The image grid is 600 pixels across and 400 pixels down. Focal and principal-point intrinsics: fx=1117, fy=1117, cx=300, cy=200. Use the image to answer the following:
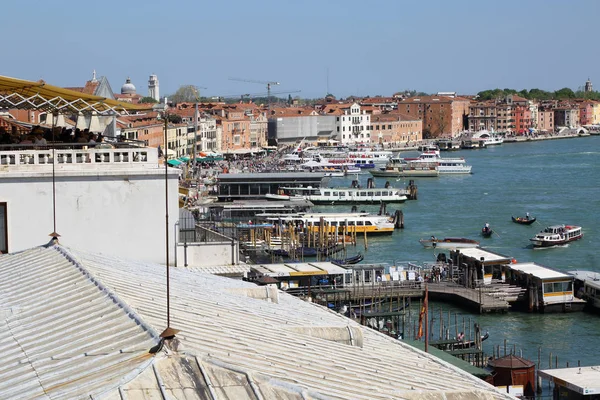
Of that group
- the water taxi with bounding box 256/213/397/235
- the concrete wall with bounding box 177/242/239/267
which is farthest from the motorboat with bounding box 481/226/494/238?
the concrete wall with bounding box 177/242/239/267

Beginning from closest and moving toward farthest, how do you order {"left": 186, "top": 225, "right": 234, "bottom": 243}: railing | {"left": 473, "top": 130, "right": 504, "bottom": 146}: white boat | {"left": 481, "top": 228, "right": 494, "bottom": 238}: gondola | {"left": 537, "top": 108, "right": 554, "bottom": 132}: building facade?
1. {"left": 186, "top": 225, "right": 234, "bottom": 243}: railing
2. {"left": 481, "top": 228, "right": 494, "bottom": 238}: gondola
3. {"left": 473, "top": 130, "right": 504, "bottom": 146}: white boat
4. {"left": 537, "top": 108, "right": 554, "bottom": 132}: building facade

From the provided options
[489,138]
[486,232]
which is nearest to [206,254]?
[486,232]

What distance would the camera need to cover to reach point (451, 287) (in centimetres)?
1262

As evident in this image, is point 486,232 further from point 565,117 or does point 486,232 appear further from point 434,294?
point 565,117

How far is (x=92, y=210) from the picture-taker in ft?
16.0

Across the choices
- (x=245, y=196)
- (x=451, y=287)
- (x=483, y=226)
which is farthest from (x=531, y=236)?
(x=245, y=196)

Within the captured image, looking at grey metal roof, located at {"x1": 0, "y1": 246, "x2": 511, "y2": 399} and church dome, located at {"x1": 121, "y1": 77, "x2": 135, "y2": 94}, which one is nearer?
grey metal roof, located at {"x1": 0, "y1": 246, "x2": 511, "y2": 399}

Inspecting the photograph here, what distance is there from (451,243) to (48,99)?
12.1 m

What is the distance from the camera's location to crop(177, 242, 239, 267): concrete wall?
5273mm

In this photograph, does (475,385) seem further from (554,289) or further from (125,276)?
(554,289)

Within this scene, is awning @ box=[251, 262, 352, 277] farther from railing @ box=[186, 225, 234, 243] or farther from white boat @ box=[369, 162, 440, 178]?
white boat @ box=[369, 162, 440, 178]

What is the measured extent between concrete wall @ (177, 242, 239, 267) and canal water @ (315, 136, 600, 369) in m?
4.39

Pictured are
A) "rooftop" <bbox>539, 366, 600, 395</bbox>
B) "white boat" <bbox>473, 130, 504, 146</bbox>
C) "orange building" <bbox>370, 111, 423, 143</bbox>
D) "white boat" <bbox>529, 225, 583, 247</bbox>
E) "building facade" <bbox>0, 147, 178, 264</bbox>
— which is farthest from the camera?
"white boat" <bbox>473, 130, 504, 146</bbox>

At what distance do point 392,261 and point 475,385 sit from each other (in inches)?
529
